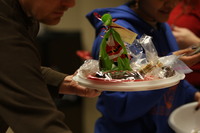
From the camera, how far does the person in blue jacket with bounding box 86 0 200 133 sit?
3.14ft

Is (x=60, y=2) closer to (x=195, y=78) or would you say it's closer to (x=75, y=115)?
(x=195, y=78)

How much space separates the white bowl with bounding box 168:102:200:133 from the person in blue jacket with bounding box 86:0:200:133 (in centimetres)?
3

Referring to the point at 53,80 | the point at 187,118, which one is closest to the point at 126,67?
the point at 53,80

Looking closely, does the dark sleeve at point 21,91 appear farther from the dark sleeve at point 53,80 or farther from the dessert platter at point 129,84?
the dark sleeve at point 53,80

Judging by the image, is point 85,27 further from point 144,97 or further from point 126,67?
point 126,67

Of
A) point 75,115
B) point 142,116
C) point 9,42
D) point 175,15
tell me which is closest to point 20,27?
point 9,42

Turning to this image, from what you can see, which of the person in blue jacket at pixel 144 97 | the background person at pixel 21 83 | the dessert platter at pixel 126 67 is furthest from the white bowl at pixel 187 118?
the background person at pixel 21 83

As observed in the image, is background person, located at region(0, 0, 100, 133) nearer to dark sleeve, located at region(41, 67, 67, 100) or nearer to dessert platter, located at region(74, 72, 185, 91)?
dessert platter, located at region(74, 72, 185, 91)

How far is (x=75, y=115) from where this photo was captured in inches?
86.7

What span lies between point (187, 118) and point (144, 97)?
7.9 inches

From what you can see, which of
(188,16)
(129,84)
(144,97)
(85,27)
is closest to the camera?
(129,84)

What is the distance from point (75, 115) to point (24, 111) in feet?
5.57

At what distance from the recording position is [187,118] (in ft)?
3.36

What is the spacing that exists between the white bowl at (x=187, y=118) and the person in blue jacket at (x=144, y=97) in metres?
0.03
